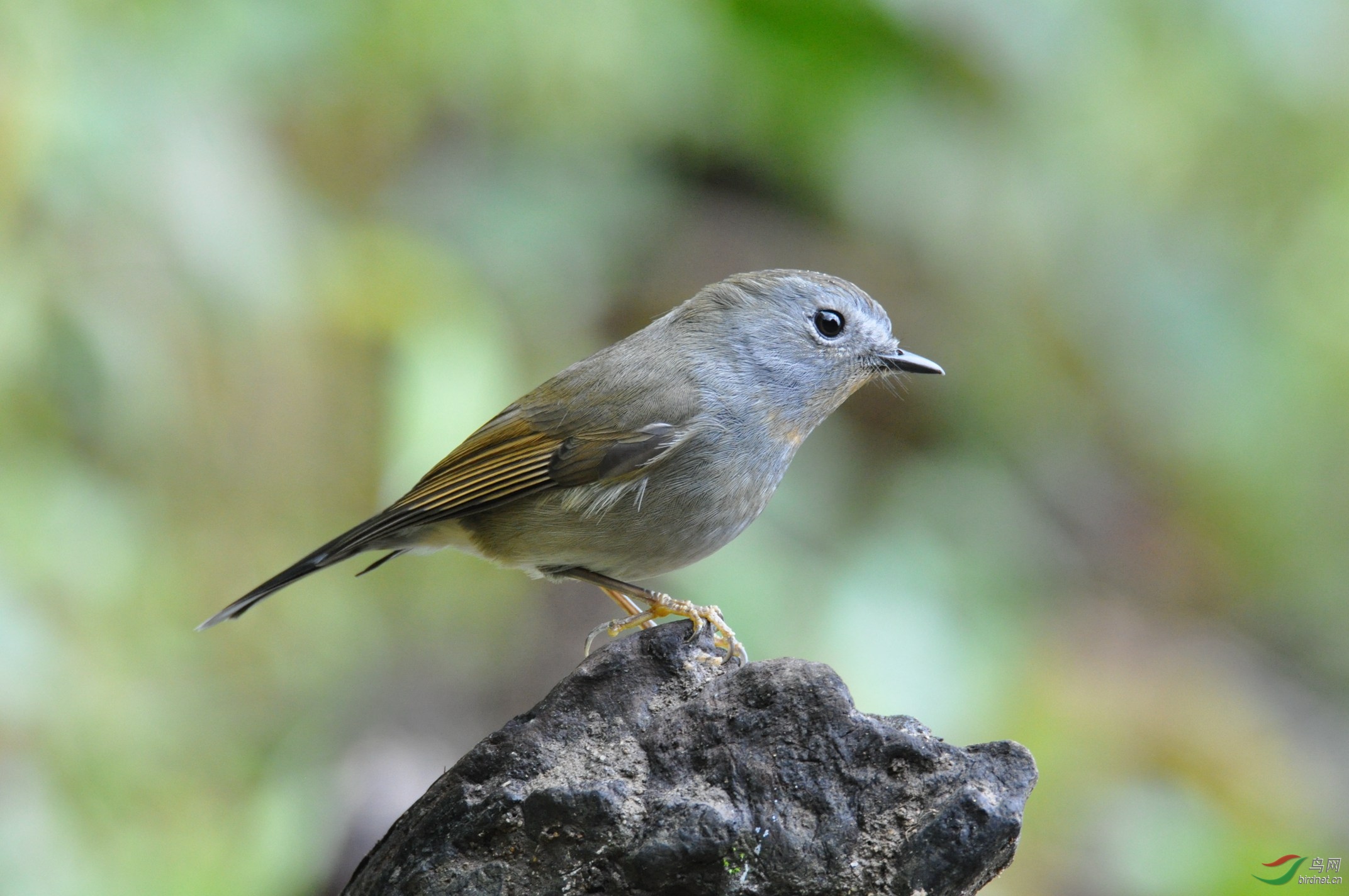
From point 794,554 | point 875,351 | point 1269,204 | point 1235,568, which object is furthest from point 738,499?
point 1235,568

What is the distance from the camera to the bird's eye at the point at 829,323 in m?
3.47

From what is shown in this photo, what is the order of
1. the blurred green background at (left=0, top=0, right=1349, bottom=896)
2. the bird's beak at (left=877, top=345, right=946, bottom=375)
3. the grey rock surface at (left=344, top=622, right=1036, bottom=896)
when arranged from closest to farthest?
1. the grey rock surface at (left=344, top=622, right=1036, bottom=896)
2. the bird's beak at (left=877, top=345, right=946, bottom=375)
3. the blurred green background at (left=0, top=0, right=1349, bottom=896)

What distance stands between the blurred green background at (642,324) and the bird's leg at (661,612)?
1193mm

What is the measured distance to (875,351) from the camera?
3480 mm

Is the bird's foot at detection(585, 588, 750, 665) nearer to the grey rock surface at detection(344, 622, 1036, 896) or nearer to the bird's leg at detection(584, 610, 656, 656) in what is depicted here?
the bird's leg at detection(584, 610, 656, 656)

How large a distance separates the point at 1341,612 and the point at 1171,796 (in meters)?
2.38

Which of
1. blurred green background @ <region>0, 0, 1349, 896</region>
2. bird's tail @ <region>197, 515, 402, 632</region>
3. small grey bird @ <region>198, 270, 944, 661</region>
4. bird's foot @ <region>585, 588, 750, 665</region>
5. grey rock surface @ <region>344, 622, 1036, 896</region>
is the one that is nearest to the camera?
grey rock surface @ <region>344, 622, 1036, 896</region>

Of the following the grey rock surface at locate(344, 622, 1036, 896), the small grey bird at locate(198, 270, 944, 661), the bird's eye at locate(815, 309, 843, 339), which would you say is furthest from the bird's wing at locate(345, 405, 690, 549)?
the grey rock surface at locate(344, 622, 1036, 896)

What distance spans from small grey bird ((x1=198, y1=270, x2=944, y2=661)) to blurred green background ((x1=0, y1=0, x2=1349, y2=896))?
95 centimetres

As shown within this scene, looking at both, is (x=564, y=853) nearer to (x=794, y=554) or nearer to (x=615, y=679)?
(x=615, y=679)

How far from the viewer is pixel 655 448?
3.14m

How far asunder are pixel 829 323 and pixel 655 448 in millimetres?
700

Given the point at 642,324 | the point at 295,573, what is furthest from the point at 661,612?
the point at 642,324

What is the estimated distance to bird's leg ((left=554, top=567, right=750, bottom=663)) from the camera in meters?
2.89
